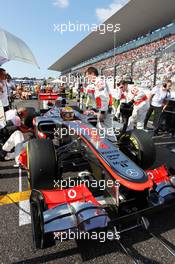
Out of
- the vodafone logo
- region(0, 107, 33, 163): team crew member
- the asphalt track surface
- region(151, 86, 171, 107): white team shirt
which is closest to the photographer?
the asphalt track surface

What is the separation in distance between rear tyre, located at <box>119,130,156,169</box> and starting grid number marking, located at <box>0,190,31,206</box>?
151cm

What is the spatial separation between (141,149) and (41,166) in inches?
52.7

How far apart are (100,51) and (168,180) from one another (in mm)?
32041

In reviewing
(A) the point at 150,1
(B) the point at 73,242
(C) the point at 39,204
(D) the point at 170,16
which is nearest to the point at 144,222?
(B) the point at 73,242

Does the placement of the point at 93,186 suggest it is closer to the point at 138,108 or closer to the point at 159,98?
the point at 138,108

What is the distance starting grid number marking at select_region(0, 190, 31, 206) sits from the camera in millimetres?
3109

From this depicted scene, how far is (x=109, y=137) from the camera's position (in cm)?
359

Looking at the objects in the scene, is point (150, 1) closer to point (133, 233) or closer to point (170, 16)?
point (170, 16)

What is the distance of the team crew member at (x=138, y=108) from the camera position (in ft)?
22.6

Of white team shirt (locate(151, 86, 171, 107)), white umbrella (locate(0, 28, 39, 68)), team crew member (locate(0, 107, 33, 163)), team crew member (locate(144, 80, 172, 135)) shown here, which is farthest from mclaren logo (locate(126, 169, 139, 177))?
white team shirt (locate(151, 86, 171, 107))

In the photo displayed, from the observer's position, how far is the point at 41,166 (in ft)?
9.25

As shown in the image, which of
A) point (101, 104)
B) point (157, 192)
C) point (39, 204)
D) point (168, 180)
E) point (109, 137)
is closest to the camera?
point (39, 204)

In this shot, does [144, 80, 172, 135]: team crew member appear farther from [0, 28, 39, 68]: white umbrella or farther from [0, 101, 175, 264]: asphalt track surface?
[0, 101, 175, 264]: asphalt track surface

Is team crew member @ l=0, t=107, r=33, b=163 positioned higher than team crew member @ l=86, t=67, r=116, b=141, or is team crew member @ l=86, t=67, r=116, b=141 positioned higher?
team crew member @ l=86, t=67, r=116, b=141
